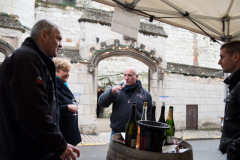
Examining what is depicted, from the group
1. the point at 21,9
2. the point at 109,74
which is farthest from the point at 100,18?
the point at 109,74

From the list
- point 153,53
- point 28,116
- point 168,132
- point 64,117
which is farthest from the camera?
point 153,53

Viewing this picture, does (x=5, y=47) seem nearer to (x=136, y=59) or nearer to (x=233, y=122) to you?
(x=136, y=59)

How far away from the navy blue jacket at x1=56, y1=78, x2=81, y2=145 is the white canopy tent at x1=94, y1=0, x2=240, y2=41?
1499 millimetres

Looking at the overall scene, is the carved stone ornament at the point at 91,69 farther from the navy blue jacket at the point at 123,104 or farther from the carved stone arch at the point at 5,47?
the navy blue jacket at the point at 123,104

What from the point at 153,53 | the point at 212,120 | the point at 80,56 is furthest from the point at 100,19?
the point at 212,120

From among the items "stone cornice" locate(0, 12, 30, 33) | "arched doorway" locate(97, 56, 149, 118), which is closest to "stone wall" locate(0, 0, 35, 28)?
"stone cornice" locate(0, 12, 30, 33)

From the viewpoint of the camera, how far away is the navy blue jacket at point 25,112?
3.86 ft

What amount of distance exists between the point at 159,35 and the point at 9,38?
6159 mm

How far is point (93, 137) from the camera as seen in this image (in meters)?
6.54

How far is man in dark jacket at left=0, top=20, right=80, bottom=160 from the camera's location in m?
1.18

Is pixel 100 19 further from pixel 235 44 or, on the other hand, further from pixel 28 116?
pixel 28 116

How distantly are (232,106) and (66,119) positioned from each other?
2.09 meters

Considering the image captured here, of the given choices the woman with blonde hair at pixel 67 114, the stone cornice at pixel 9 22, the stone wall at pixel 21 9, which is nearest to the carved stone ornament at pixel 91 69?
the stone cornice at pixel 9 22

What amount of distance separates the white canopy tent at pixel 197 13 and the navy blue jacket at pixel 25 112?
1860mm
